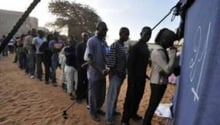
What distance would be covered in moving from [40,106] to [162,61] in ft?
12.8

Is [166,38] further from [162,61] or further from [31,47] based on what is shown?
[31,47]

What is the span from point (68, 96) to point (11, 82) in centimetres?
355

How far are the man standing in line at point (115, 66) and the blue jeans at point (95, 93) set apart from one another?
0.33m

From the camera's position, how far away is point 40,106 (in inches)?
290

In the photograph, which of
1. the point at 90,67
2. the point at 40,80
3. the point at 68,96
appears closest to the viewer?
the point at 90,67

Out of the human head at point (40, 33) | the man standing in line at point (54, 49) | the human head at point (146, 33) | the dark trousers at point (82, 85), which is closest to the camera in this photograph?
the human head at point (146, 33)

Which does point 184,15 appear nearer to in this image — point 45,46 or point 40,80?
point 45,46

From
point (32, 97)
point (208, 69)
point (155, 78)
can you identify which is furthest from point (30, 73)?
point (208, 69)

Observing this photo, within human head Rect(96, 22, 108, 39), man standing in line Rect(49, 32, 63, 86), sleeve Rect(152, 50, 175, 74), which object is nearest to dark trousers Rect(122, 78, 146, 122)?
human head Rect(96, 22, 108, 39)

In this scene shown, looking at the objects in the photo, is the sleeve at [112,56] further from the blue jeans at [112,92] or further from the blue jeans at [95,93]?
the blue jeans at [95,93]

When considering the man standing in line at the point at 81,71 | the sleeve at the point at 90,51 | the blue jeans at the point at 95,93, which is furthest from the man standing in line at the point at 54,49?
the sleeve at the point at 90,51

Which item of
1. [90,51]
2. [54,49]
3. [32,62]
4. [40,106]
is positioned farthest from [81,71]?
[32,62]

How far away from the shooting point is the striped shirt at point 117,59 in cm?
536

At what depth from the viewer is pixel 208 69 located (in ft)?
5.90
